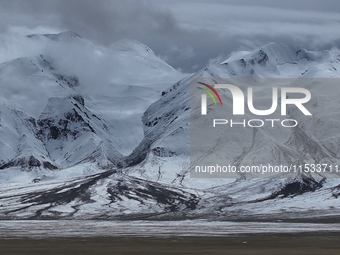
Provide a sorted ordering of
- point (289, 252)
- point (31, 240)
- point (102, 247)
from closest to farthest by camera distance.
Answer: point (289, 252) < point (102, 247) < point (31, 240)

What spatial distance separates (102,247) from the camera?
100500 millimetres

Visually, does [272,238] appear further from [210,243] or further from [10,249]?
[10,249]

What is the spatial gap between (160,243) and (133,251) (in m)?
15.3

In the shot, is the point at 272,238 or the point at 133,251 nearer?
the point at 133,251

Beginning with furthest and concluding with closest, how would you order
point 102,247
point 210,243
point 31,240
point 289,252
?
point 31,240 → point 210,243 → point 102,247 → point 289,252

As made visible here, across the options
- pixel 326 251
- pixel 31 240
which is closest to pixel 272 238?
pixel 326 251

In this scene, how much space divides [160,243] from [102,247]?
35.8 feet

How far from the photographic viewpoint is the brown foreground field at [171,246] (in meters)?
92.3

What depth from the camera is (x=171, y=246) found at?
102m

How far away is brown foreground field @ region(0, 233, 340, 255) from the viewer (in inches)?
3634

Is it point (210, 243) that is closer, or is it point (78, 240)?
point (210, 243)

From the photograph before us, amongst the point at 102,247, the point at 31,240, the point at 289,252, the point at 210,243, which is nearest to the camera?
the point at 289,252

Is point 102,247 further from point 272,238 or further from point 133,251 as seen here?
point 272,238

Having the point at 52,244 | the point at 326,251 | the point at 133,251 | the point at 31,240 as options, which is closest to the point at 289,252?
the point at 326,251
